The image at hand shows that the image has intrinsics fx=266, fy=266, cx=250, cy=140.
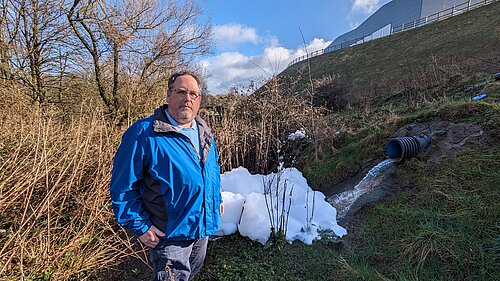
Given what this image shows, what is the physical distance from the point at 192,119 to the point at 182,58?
929cm

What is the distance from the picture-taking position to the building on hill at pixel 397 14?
3081 cm

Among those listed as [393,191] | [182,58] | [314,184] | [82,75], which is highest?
Answer: [182,58]

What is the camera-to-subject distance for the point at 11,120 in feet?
13.7

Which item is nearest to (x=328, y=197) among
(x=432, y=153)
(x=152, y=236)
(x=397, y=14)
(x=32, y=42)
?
(x=432, y=153)

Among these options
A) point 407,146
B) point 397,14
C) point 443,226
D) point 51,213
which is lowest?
point 443,226

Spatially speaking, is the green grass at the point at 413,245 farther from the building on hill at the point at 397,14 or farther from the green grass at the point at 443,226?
the building on hill at the point at 397,14

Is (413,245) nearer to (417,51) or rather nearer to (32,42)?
(32,42)

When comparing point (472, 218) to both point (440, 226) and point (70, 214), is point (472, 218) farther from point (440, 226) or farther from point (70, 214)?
point (70, 214)

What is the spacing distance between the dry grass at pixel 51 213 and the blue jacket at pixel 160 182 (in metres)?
1.12

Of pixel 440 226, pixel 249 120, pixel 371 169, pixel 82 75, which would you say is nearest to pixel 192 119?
pixel 440 226

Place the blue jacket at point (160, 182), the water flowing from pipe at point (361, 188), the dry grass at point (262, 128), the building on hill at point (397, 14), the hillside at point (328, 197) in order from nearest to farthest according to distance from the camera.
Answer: the blue jacket at point (160, 182) < the hillside at point (328, 197) < the water flowing from pipe at point (361, 188) < the dry grass at point (262, 128) < the building on hill at point (397, 14)

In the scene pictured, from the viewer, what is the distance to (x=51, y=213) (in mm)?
2783

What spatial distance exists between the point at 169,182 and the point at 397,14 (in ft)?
136

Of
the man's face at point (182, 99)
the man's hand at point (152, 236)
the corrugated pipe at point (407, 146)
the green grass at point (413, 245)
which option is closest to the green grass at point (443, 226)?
the green grass at point (413, 245)
